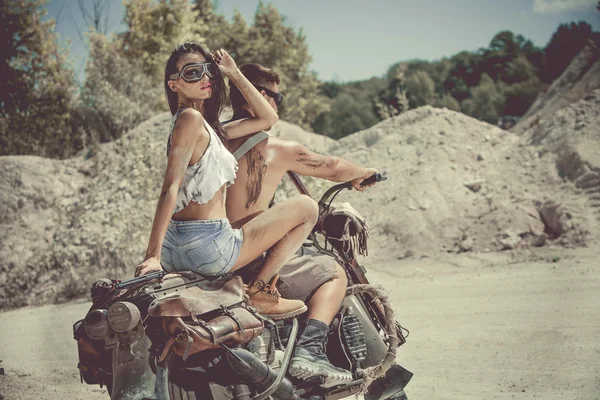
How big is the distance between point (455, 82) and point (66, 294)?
122 ft

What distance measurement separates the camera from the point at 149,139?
1265cm

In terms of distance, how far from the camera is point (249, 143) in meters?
3.83

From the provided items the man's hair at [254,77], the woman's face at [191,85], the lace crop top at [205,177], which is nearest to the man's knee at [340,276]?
the lace crop top at [205,177]

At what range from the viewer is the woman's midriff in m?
3.36

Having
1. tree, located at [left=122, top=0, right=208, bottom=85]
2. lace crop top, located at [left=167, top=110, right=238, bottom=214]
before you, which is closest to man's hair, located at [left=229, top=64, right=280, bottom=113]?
lace crop top, located at [left=167, top=110, right=238, bottom=214]

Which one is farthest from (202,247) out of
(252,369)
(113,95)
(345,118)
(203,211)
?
(345,118)

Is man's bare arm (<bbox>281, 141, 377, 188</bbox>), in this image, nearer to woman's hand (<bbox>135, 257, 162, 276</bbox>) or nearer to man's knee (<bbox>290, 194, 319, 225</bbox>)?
man's knee (<bbox>290, 194, 319, 225</bbox>)

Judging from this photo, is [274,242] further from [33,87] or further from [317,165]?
[33,87]

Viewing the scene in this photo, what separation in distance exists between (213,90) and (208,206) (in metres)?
0.70

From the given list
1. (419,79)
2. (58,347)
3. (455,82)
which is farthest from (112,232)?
(455,82)

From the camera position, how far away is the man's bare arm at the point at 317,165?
3.97 meters

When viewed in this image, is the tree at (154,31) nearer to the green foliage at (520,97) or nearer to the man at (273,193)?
the man at (273,193)

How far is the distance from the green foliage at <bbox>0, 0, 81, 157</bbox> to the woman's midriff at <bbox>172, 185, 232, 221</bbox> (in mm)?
13897

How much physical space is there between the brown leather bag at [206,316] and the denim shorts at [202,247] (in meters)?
0.09
